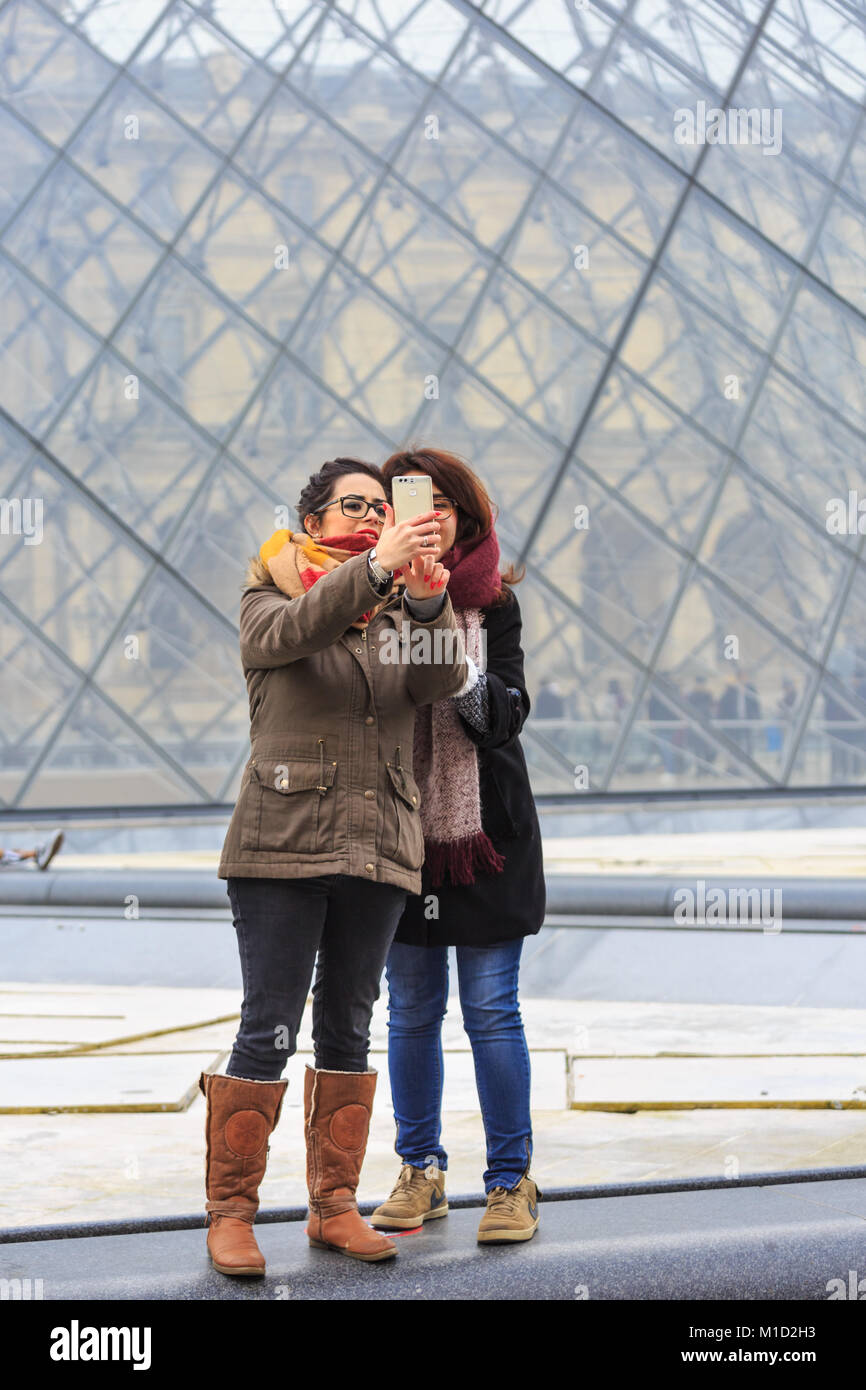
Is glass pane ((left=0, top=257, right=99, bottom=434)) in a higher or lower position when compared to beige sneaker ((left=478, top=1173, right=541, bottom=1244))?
higher

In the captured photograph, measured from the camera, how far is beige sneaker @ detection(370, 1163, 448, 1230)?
286 cm

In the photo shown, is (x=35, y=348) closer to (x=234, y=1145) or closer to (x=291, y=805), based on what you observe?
(x=291, y=805)

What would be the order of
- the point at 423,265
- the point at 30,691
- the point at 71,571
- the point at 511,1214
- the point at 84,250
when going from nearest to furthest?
the point at 511,1214
the point at 30,691
the point at 71,571
the point at 423,265
the point at 84,250

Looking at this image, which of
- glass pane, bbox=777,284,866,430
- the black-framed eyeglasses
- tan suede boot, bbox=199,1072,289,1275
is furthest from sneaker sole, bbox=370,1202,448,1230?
glass pane, bbox=777,284,866,430

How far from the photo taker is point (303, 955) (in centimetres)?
267

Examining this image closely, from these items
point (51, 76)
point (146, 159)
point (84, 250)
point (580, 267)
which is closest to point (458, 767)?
point (580, 267)

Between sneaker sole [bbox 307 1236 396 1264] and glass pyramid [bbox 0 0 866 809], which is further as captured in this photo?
glass pyramid [bbox 0 0 866 809]

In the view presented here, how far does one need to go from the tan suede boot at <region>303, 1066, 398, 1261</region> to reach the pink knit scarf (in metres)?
0.41

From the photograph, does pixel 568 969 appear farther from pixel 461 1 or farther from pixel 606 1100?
pixel 461 1

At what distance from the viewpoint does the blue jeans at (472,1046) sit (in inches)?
114

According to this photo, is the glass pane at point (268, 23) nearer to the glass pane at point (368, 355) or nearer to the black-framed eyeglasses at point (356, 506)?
the glass pane at point (368, 355)

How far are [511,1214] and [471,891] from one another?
572 millimetres

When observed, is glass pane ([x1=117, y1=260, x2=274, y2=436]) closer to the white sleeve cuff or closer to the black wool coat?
the black wool coat
